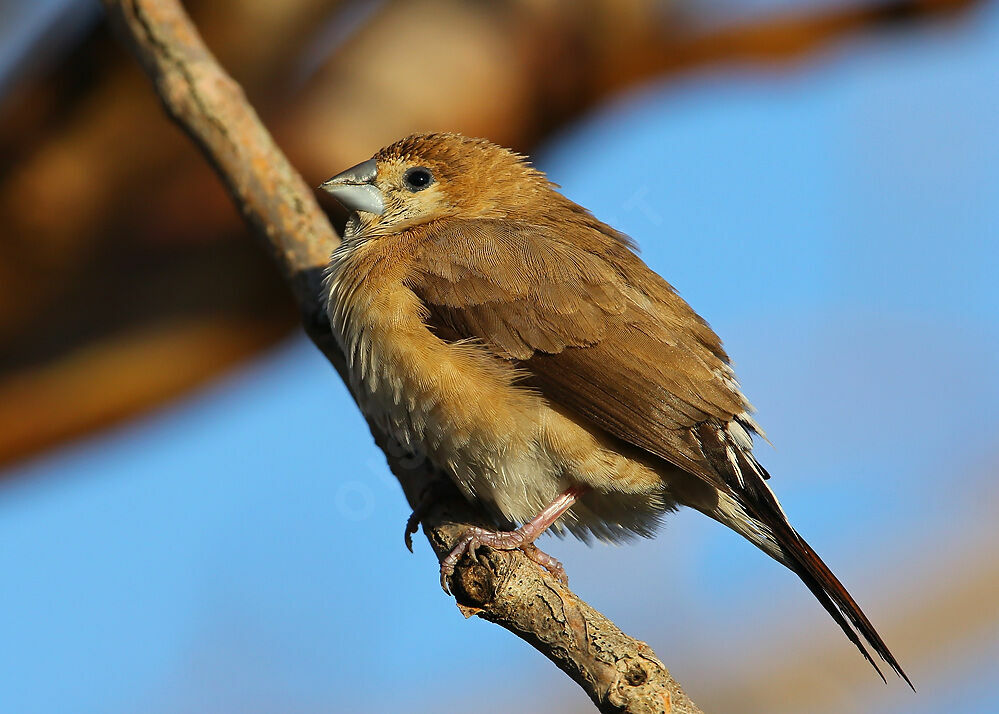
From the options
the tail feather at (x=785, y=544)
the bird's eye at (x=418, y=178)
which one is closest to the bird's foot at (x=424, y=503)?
the tail feather at (x=785, y=544)

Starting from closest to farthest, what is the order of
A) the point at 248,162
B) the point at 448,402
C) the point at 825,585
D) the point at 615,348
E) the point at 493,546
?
the point at 493,546
the point at 825,585
the point at 448,402
the point at 615,348
the point at 248,162

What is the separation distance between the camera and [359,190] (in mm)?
4684

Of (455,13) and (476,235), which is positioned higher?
(455,13)

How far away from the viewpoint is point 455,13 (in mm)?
5723

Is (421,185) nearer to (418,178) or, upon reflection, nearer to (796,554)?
(418,178)

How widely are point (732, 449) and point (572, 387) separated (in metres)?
0.62

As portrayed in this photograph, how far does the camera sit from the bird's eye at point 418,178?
4.71 metres

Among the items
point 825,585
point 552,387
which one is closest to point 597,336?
point 552,387

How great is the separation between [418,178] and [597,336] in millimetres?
1284

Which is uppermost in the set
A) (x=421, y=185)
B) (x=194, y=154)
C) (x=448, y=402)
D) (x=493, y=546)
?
(x=194, y=154)

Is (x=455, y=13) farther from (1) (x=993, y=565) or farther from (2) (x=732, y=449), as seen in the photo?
(1) (x=993, y=565)

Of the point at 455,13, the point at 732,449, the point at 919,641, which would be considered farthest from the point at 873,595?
the point at 455,13

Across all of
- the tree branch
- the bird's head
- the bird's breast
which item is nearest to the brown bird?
the bird's breast

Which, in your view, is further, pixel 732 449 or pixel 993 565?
pixel 993 565
